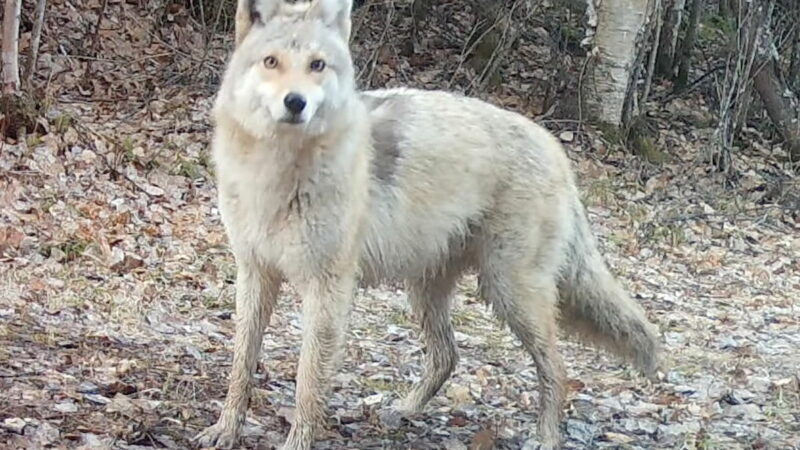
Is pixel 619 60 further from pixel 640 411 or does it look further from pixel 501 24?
pixel 640 411

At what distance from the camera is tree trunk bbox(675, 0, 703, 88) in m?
15.5

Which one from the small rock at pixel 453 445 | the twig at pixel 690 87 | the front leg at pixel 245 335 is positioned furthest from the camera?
the twig at pixel 690 87

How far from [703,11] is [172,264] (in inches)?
445

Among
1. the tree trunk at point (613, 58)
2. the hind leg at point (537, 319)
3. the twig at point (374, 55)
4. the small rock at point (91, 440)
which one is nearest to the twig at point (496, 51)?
the tree trunk at point (613, 58)

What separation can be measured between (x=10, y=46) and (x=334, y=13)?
557 centimetres

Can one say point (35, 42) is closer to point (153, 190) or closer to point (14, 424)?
point (153, 190)

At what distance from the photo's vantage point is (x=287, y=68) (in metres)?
4.48

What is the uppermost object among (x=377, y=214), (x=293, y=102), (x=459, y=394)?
(x=293, y=102)

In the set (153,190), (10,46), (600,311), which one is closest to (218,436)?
(600,311)

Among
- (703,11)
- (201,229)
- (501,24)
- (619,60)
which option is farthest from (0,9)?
(703,11)

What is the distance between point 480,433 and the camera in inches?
214

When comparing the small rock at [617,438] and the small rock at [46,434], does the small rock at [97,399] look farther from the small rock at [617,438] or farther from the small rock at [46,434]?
the small rock at [617,438]

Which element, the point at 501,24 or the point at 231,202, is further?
the point at 501,24

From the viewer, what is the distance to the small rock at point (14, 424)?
4.51 m
